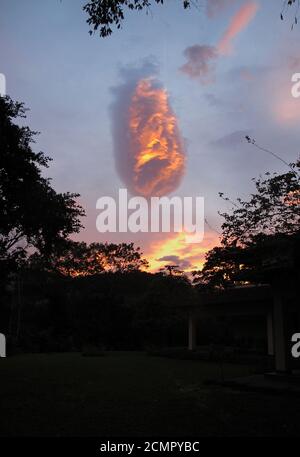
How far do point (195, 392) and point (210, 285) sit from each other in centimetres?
328

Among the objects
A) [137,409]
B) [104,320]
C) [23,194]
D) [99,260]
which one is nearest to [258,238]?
[137,409]

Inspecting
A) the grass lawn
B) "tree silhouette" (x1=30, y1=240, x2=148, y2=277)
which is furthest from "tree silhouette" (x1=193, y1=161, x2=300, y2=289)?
"tree silhouette" (x1=30, y1=240, x2=148, y2=277)

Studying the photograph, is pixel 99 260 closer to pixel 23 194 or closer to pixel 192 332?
pixel 192 332

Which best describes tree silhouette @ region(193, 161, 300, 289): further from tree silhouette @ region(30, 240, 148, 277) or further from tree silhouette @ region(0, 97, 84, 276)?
tree silhouette @ region(30, 240, 148, 277)

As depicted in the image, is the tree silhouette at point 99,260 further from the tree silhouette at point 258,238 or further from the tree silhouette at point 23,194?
the tree silhouette at point 258,238

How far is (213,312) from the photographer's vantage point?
32.1m

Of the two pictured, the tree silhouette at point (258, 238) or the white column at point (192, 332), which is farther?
the white column at point (192, 332)

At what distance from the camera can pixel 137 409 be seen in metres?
9.59


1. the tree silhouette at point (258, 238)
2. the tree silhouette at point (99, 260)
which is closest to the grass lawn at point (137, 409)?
the tree silhouette at point (258, 238)

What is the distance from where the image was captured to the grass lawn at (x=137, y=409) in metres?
7.71

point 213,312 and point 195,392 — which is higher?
point 213,312

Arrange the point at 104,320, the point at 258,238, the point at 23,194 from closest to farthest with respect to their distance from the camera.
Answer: the point at 258,238, the point at 23,194, the point at 104,320
